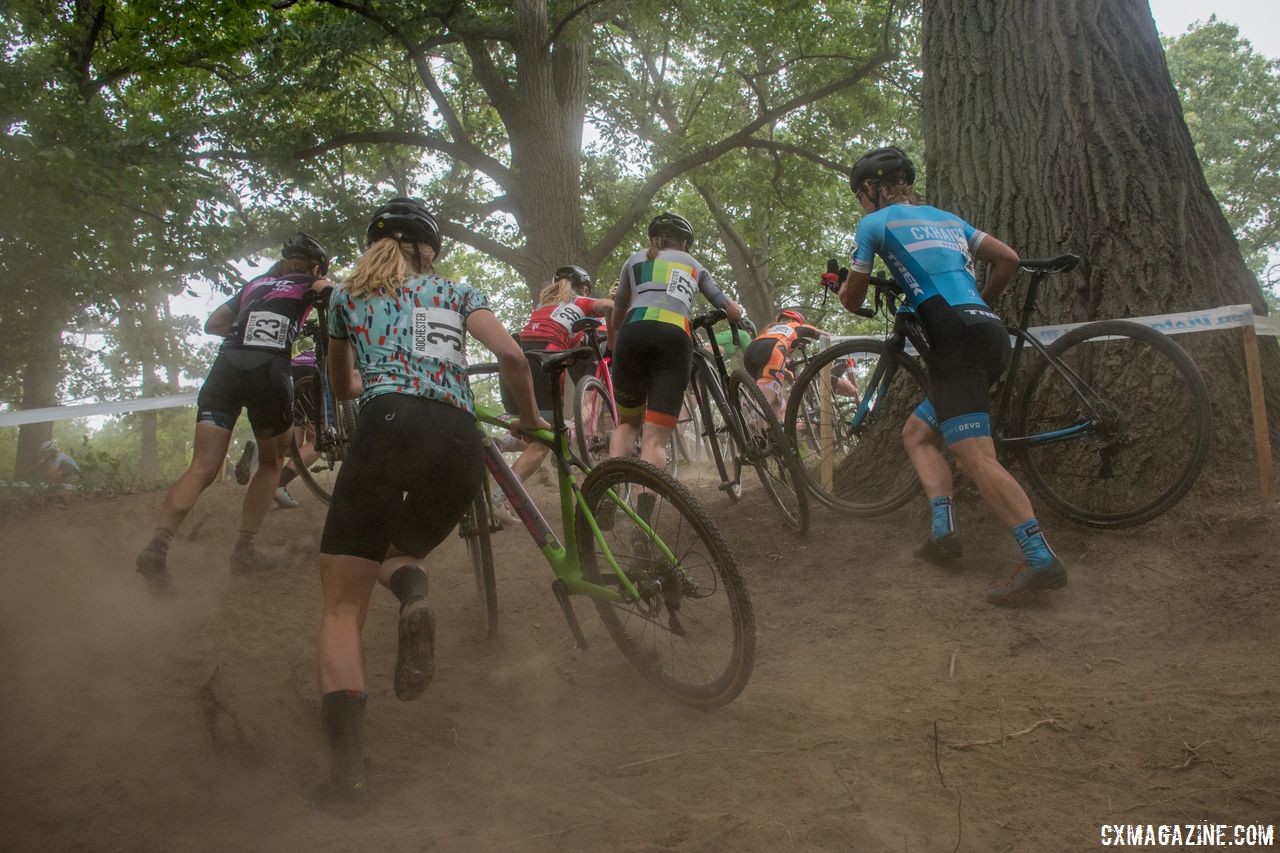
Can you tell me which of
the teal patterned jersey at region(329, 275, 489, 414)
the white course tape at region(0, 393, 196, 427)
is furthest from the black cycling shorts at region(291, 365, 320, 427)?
the teal patterned jersey at region(329, 275, 489, 414)

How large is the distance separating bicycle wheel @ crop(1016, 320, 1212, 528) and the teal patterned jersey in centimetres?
281

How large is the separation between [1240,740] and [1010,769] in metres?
0.67

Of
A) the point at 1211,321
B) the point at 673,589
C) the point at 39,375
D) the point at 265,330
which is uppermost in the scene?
the point at 39,375

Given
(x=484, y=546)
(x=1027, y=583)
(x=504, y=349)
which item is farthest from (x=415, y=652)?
(x=1027, y=583)

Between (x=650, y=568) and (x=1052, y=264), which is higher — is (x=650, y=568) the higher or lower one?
the lower one

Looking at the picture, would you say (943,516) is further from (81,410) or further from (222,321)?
(81,410)

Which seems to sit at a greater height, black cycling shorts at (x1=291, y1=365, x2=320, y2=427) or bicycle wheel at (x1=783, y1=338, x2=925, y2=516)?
black cycling shorts at (x1=291, y1=365, x2=320, y2=427)

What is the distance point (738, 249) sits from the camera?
796 inches

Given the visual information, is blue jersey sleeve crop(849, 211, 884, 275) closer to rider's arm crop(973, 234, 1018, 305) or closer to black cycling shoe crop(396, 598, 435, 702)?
rider's arm crop(973, 234, 1018, 305)

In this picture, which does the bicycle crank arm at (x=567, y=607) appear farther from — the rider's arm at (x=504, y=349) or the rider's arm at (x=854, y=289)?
the rider's arm at (x=854, y=289)

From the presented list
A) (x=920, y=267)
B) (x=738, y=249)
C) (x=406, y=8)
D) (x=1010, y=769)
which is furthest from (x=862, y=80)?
(x=1010, y=769)

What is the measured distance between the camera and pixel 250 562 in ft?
18.0

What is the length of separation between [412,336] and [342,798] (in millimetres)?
1490

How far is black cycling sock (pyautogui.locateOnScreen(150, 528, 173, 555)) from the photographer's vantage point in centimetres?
463
